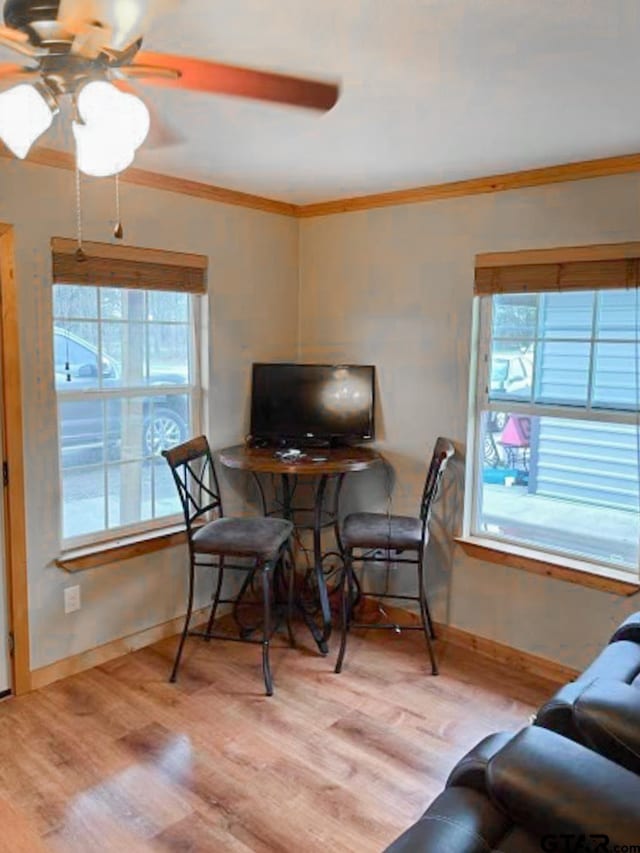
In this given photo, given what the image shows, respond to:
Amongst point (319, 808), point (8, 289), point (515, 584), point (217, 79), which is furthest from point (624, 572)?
point (8, 289)

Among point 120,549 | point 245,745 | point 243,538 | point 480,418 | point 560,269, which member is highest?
point 560,269

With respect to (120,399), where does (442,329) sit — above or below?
above

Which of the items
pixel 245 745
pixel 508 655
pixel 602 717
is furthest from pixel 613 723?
pixel 508 655

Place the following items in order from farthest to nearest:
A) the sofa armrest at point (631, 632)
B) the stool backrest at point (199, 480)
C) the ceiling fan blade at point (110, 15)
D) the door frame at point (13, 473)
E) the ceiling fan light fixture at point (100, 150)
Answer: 1. the stool backrest at point (199, 480)
2. the door frame at point (13, 473)
3. the sofa armrest at point (631, 632)
4. the ceiling fan light fixture at point (100, 150)
5. the ceiling fan blade at point (110, 15)

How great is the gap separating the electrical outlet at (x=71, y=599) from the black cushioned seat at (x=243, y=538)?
1.91ft

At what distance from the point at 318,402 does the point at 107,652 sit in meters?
1.65

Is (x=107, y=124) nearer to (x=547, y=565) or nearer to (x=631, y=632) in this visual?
(x=631, y=632)

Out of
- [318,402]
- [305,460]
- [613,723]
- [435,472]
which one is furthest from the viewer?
[318,402]

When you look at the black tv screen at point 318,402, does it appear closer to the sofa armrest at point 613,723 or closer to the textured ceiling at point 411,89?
the textured ceiling at point 411,89

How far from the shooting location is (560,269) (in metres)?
2.94

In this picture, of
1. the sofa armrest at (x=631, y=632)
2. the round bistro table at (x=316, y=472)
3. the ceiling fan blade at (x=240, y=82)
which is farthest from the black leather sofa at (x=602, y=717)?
the round bistro table at (x=316, y=472)

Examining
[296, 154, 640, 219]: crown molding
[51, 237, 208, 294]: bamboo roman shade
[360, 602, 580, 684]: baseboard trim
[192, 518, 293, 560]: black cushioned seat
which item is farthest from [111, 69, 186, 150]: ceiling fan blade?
[360, 602, 580, 684]: baseboard trim

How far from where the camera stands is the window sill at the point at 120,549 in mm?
3055

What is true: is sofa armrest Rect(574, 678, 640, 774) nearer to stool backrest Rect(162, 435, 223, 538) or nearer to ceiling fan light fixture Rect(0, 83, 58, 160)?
ceiling fan light fixture Rect(0, 83, 58, 160)
